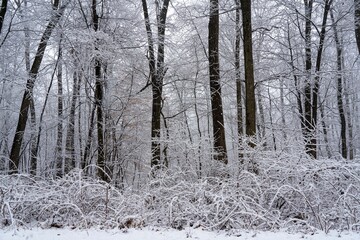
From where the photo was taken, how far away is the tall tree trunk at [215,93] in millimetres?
7945

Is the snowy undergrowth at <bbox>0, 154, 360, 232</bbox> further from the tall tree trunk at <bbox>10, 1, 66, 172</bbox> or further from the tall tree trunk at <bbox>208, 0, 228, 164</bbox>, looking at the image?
the tall tree trunk at <bbox>10, 1, 66, 172</bbox>

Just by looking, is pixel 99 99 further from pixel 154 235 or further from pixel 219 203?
pixel 154 235

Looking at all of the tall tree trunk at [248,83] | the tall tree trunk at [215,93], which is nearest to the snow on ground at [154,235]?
the tall tree trunk at [248,83]

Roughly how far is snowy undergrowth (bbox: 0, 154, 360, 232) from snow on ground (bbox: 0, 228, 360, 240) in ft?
0.70

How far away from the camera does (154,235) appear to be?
325 centimetres

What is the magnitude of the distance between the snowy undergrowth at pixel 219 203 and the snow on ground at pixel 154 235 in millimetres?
212

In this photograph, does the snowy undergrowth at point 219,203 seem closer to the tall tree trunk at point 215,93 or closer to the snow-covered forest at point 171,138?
the snow-covered forest at point 171,138

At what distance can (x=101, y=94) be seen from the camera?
Answer: 8602mm

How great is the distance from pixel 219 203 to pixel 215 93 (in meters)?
4.71

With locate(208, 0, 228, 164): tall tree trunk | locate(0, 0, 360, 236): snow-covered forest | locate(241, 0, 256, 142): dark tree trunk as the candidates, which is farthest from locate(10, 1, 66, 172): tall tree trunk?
locate(241, 0, 256, 142): dark tree trunk

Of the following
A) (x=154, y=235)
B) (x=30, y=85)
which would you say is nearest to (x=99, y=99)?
(x=30, y=85)

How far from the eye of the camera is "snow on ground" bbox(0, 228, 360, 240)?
10.3ft

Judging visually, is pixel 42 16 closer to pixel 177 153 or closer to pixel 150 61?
pixel 150 61

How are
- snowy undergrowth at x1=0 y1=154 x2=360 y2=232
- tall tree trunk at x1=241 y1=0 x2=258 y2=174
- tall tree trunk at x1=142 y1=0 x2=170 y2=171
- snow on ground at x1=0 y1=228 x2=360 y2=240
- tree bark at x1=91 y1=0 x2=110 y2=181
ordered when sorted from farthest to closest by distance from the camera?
1. tall tree trunk at x1=142 y1=0 x2=170 y2=171
2. tree bark at x1=91 y1=0 x2=110 y2=181
3. tall tree trunk at x1=241 y1=0 x2=258 y2=174
4. snowy undergrowth at x1=0 y1=154 x2=360 y2=232
5. snow on ground at x1=0 y1=228 x2=360 y2=240
